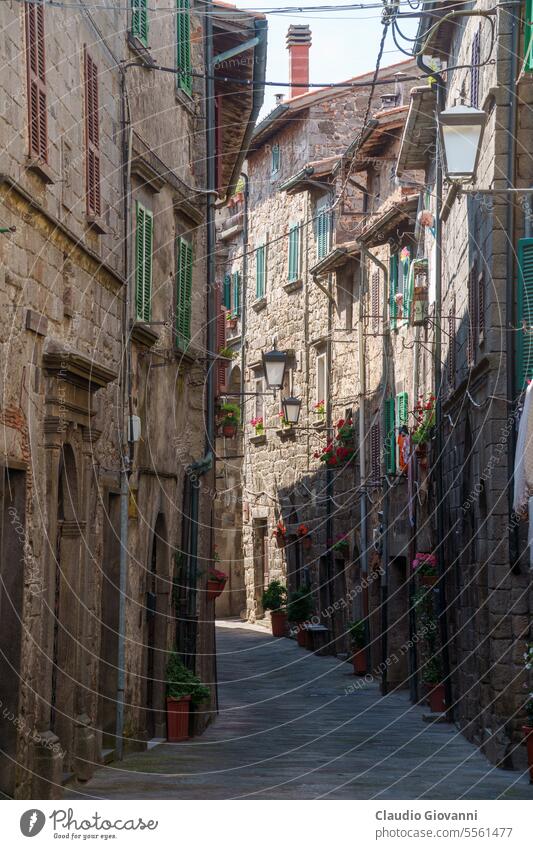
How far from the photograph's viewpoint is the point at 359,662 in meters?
26.2

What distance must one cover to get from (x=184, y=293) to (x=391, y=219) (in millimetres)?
6951

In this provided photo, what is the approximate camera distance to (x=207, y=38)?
769 inches

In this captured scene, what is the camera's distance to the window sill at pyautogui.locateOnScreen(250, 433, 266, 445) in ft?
119

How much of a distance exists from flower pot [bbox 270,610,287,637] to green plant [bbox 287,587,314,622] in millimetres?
1096

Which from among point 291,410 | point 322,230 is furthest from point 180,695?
point 322,230

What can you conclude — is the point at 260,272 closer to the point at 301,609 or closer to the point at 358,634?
the point at 301,609

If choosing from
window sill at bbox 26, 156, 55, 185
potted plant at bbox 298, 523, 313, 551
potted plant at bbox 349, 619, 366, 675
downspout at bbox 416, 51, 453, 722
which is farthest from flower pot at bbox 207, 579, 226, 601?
potted plant at bbox 298, 523, 313, 551

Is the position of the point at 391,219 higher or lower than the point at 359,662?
higher

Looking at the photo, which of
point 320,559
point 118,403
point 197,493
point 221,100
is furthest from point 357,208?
point 118,403

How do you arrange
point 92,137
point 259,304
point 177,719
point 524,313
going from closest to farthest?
point 92,137
point 524,313
point 177,719
point 259,304

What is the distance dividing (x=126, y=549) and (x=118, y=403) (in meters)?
1.39

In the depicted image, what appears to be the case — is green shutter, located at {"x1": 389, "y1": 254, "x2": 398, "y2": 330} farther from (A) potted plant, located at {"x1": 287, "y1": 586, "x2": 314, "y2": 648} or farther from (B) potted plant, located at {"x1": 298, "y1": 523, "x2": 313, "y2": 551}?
(A) potted plant, located at {"x1": 287, "y1": 586, "x2": 314, "y2": 648}

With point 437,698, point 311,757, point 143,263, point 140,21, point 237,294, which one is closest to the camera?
point 311,757

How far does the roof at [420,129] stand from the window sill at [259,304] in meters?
13.7
